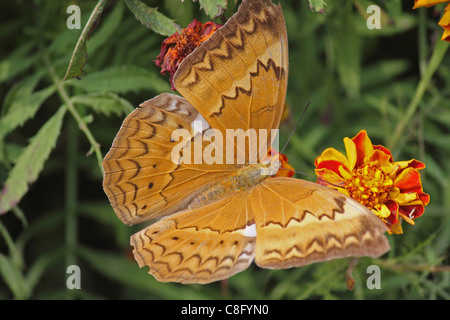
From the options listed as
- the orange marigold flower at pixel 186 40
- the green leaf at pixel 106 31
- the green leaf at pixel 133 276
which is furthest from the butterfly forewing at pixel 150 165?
the green leaf at pixel 133 276

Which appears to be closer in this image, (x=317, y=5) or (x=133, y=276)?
(x=317, y=5)

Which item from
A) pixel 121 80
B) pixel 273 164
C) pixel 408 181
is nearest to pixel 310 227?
pixel 273 164

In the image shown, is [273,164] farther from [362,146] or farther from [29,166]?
[29,166]

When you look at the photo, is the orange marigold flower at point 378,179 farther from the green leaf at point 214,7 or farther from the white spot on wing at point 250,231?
the green leaf at point 214,7

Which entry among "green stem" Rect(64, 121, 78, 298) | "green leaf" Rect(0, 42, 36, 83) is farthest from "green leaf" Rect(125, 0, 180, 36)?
"green stem" Rect(64, 121, 78, 298)

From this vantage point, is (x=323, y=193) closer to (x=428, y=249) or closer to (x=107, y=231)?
(x=428, y=249)
